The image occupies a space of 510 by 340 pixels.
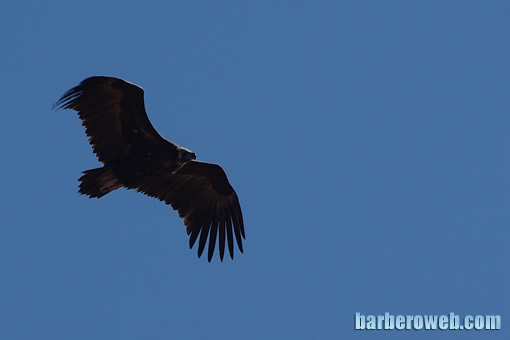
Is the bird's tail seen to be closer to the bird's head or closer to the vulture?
the vulture

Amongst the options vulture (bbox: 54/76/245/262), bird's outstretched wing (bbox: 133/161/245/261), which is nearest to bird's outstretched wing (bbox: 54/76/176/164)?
vulture (bbox: 54/76/245/262)

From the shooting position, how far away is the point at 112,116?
2455 cm

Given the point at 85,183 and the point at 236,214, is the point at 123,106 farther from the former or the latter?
the point at 236,214

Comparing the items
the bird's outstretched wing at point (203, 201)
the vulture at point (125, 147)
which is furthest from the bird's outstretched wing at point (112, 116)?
the bird's outstretched wing at point (203, 201)

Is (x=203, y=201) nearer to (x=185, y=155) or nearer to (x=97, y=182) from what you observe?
(x=185, y=155)

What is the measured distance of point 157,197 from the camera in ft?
88.0

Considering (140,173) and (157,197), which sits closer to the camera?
(140,173)

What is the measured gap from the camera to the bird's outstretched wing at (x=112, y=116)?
24.0 meters

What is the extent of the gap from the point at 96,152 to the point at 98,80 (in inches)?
70.9

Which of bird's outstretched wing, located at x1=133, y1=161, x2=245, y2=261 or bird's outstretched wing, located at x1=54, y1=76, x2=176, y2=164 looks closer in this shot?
bird's outstretched wing, located at x1=54, y1=76, x2=176, y2=164

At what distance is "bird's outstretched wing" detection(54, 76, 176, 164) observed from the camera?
23972mm

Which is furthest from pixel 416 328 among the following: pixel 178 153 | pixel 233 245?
pixel 178 153

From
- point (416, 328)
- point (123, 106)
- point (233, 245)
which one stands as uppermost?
point (123, 106)

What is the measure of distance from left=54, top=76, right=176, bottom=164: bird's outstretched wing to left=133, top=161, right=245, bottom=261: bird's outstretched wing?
6.93 ft
